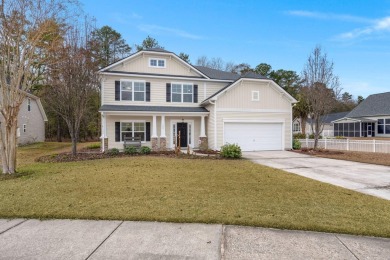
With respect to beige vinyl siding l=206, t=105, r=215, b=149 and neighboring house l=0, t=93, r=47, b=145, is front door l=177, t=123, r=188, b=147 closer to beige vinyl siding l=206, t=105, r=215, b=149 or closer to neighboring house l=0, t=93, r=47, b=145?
beige vinyl siding l=206, t=105, r=215, b=149

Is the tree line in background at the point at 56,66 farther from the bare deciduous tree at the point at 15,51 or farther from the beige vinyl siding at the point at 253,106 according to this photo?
the beige vinyl siding at the point at 253,106

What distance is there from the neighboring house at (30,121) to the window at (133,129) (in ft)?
39.5

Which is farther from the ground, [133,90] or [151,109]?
[133,90]

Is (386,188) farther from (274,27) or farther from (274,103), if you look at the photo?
(274,27)

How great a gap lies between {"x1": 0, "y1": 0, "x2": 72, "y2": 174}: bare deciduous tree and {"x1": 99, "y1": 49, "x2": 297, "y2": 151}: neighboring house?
737cm

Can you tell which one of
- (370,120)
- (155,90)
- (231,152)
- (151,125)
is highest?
(155,90)

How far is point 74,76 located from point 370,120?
35.9 m

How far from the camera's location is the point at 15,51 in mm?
8273

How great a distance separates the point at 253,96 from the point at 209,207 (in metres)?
13.7

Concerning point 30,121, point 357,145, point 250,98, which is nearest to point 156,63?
point 250,98

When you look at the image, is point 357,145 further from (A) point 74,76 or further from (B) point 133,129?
(A) point 74,76

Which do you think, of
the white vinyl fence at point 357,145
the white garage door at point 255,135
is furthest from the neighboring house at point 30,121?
the white vinyl fence at point 357,145

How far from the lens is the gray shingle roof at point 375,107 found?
31.4 meters

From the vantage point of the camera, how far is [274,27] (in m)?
18.6
